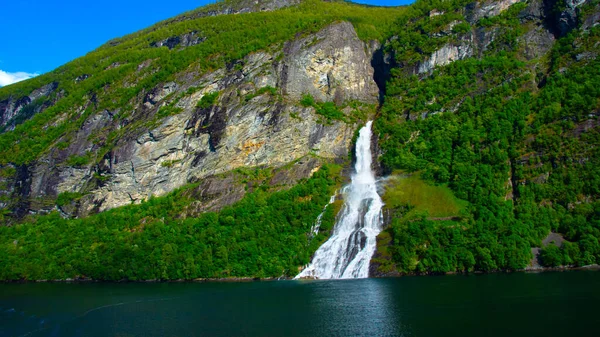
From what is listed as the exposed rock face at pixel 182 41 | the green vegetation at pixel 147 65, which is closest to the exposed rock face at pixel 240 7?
the green vegetation at pixel 147 65

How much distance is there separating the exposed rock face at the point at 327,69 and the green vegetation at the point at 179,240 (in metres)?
23.3

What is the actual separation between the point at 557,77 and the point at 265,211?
60.7 m

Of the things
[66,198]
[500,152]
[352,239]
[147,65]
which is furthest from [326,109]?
[147,65]

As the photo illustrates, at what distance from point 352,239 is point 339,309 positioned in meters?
31.3

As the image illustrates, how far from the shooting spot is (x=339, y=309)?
129ft

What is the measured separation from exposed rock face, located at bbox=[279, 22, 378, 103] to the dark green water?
190 ft

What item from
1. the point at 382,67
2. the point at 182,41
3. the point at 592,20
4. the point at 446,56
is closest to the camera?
the point at 592,20

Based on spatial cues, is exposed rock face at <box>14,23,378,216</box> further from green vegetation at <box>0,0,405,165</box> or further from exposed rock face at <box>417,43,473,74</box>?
exposed rock face at <box>417,43,473,74</box>

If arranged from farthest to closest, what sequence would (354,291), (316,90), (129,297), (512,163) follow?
(316,90)
(512,163)
(129,297)
(354,291)

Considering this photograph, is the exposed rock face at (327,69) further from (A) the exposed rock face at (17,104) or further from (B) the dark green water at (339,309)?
(A) the exposed rock face at (17,104)

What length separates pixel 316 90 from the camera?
106000 mm

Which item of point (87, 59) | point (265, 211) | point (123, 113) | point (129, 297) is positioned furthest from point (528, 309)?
point (87, 59)

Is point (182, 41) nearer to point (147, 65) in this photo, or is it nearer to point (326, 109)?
point (147, 65)

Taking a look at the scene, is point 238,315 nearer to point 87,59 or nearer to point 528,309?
point 528,309
